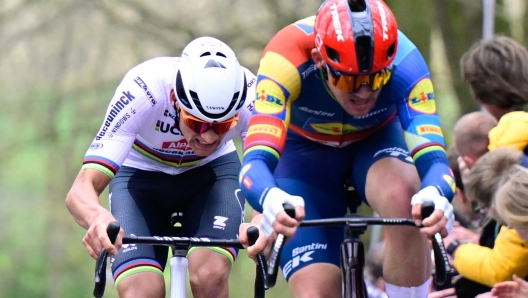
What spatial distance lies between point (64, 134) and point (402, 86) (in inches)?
339

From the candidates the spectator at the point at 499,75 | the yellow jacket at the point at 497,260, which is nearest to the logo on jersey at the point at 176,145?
the yellow jacket at the point at 497,260

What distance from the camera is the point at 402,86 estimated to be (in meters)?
4.47

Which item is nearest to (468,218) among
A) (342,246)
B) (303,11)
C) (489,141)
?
(489,141)

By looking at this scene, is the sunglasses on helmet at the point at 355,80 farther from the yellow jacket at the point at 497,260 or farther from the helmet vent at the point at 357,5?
the yellow jacket at the point at 497,260

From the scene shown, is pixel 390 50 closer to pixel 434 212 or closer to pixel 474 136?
pixel 434 212

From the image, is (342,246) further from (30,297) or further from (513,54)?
(30,297)

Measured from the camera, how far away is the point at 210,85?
481cm

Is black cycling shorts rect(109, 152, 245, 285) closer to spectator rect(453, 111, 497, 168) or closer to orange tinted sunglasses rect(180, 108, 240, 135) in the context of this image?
orange tinted sunglasses rect(180, 108, 240, 135)

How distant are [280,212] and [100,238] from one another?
3.00 feet

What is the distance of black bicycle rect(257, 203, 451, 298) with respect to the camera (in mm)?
3982

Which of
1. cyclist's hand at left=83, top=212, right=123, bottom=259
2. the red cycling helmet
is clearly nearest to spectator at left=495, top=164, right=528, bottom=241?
the red cycling helmet

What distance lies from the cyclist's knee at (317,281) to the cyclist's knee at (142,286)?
0.72 m

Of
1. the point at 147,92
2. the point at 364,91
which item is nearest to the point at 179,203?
the point at 147,92

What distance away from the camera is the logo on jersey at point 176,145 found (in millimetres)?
5398
